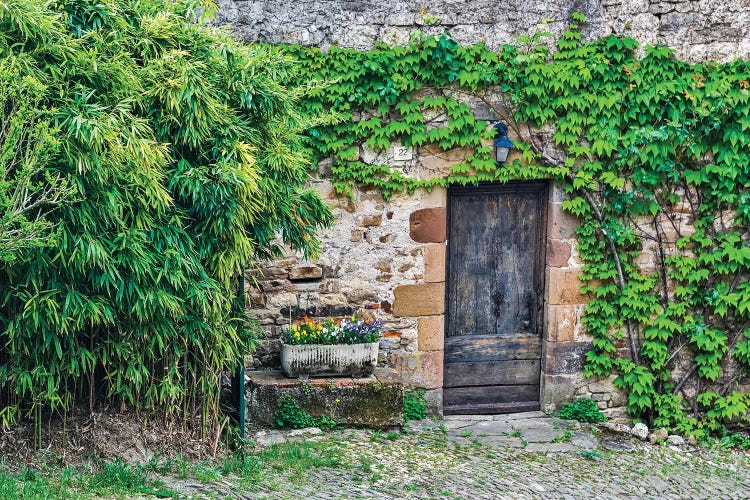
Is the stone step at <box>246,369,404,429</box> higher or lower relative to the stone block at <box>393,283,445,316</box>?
lower

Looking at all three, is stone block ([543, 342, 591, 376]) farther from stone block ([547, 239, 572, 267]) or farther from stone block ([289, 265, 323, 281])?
stone block ([289, 265, 323, 281])

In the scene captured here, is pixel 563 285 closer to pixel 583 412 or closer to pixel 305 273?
pixel 583 412

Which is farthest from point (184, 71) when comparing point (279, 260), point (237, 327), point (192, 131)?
point (279, 260)

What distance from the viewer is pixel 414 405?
8500mm

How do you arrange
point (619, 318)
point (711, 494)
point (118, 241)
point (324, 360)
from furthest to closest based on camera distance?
point (619, 318), point (324, 360), point (711, 494), point (118, 241)

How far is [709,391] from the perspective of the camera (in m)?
8.75

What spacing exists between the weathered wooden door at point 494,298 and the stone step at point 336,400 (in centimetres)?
97

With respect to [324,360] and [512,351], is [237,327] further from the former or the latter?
[512,351]

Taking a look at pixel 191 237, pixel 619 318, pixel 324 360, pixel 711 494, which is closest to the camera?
pixel 191 237

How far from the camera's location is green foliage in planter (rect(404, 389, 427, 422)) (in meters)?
8.48

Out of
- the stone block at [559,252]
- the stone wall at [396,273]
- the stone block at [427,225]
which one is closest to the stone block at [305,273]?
the stone wall at [396,273]

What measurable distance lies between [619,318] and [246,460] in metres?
3.74

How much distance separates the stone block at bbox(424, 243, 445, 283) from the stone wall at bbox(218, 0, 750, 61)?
1.77 meters

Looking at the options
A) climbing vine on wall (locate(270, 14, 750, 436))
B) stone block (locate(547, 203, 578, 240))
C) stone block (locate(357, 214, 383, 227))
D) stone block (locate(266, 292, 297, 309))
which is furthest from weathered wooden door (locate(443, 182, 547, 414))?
stone block (locate(266, 292, 297, 309))
